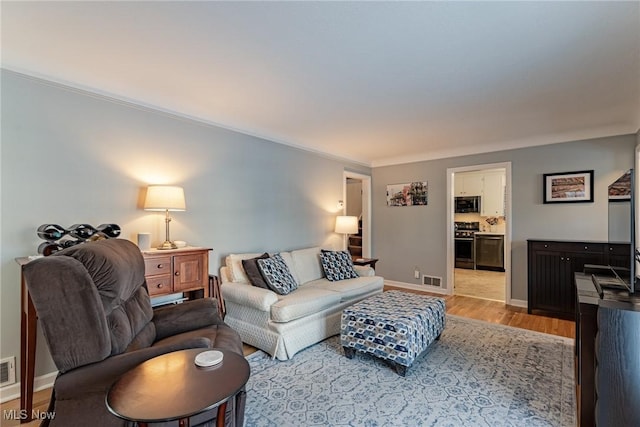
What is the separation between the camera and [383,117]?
133 inches

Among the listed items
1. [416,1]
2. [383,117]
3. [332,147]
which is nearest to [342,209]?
[332,147]

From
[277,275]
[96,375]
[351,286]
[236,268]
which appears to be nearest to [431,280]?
[351,286]

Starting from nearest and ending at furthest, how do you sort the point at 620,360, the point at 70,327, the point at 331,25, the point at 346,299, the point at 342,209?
the point at 70,327 < the point at 620,360 < the point at 331,25 < the point at 346,299 < the point at 342,209

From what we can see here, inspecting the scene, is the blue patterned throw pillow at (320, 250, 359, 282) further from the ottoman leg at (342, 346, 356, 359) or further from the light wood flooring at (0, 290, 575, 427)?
the light wood flooring at (0, 290, 575, 427)

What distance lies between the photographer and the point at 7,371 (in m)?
2.13

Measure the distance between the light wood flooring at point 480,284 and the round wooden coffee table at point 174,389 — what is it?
15.5 feet

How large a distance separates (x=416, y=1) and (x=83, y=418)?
8.15ft

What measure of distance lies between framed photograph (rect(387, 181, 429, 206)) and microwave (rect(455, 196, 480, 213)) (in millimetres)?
3052

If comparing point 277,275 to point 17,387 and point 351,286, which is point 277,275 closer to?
point 351,286

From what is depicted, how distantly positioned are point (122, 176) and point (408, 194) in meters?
4.34

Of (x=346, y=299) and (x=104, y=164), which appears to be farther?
(x=346, y=299)

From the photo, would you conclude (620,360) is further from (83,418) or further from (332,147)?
(332,147)

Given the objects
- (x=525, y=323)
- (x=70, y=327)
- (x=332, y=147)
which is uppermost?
(x=332, y=147)

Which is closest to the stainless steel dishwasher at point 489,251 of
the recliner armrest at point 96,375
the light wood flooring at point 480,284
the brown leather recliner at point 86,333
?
the light wood flooring at point 480,284
